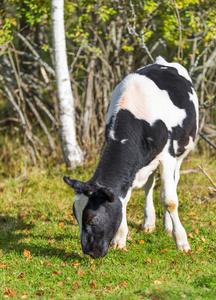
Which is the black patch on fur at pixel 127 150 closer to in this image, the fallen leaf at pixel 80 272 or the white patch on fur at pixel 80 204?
the white patch on fur at pixel 80 204

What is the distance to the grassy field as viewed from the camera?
4215mm

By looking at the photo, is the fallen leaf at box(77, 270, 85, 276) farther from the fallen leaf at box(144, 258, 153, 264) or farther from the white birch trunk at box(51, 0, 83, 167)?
the white birch trunk at box(51, 0, 83, 167)

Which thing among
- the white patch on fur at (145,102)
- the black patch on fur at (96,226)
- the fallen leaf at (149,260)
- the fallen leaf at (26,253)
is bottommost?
the fallen leaf at (26,253)

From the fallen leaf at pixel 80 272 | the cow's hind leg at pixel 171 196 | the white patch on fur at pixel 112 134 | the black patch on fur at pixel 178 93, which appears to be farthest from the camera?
the black patch on fur at pixel 178 93

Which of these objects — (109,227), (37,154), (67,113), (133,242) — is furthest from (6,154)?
(109,227)

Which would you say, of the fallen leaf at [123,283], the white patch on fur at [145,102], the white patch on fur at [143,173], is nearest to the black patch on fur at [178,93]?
the white patch on fur at [145,102]

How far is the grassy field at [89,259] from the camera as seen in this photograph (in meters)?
4.21

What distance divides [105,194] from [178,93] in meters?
2.16

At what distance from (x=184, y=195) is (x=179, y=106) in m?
2.07

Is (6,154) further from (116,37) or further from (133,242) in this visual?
(133,242)

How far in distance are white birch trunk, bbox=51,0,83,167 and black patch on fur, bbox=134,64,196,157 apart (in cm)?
253

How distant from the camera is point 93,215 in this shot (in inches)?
168

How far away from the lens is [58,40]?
25.6 ft

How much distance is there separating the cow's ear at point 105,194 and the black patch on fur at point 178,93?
1.37 meters
